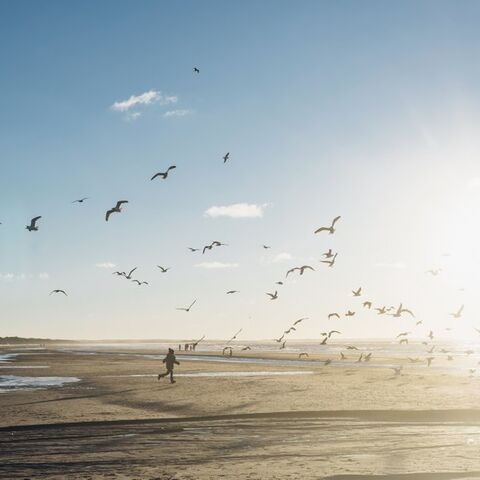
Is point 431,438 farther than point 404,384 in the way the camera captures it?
No

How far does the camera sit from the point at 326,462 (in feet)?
45.2

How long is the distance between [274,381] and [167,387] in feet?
23.8

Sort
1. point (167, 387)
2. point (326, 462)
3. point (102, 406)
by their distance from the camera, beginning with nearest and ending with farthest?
1. point (326, 462)
2. point (102, 406)
3. point (167, 387)

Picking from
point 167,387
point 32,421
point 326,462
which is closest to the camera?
point 326,462

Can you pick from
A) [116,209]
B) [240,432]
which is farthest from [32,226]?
[240,432]

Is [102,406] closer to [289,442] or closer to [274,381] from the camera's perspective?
[289,442]

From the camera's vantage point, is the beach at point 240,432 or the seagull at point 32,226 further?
the seagull at point 32,226

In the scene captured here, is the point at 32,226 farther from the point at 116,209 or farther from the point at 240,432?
the point at 240,432

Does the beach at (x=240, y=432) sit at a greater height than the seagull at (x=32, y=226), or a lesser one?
lesser

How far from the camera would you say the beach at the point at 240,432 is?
43.6 feet

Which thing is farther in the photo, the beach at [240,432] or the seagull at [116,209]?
the seagull at [116,209]

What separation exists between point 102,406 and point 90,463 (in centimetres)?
1119

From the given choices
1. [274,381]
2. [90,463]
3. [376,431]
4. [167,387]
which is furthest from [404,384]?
[90,463]

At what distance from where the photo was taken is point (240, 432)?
1844cm
